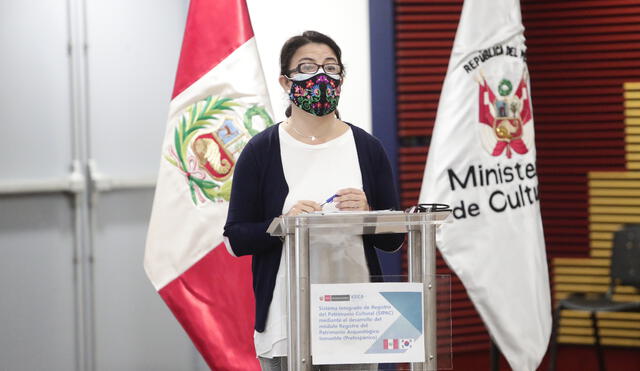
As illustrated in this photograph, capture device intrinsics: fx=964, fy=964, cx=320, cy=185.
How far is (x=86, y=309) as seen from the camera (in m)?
4.83

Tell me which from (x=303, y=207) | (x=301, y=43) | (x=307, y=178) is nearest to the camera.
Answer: (x=303, y=207)

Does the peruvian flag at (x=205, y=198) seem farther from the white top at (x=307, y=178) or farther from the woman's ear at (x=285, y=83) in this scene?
the white top at (x=307, y=178)

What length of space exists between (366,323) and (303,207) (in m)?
0.40

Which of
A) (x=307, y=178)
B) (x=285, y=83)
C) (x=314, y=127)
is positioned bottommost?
(x=307, y=178)

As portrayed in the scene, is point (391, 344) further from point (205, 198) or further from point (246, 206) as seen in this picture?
point (205, 198)

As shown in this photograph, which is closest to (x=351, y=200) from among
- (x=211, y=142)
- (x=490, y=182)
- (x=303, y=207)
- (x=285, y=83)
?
(x=303, y=207)

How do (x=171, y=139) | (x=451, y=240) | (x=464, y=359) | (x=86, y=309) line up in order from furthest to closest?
(x=464, y=359), (x=86, y=309), (x=451, y=240), (x=171, y=139)

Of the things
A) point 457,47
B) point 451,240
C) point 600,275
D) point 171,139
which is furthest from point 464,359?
point 171,139

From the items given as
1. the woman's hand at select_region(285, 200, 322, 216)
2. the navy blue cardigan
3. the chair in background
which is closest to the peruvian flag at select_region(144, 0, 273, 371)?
the navy blue cardigan

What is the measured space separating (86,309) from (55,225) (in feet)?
1.52

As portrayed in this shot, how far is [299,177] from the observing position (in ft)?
9.09

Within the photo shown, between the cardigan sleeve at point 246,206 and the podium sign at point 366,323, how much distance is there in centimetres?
43

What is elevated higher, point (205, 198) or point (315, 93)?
point (315, 93)

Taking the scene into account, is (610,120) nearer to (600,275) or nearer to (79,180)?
(600,275)
